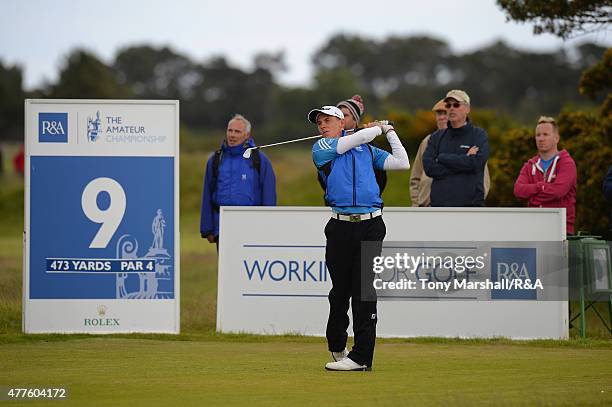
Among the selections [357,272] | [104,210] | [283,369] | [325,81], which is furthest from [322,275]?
[325,81]

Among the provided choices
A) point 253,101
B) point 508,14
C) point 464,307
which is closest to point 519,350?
point 464,307

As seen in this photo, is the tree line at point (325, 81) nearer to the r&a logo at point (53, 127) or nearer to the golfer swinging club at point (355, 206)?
the r&a logo at point (53, 127)

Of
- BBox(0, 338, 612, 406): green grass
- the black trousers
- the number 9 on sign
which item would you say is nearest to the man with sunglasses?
BBox(0, 338, 612, 406): green grass

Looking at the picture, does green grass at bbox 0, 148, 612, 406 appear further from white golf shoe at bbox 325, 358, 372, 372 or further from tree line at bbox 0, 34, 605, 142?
tree line at bbox 0, 34, 605, 142

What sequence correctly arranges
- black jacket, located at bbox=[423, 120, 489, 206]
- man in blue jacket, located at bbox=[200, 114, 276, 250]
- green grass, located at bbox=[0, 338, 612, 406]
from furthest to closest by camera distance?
1. man in blue jacket, located at bbox=[200, 114, 276, 250]
2. black jacket, located at bbox=[423, 120, 489, 206]
3. green grass, located at bbox=[0, 338, 612, 406]

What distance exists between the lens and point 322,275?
509 inches

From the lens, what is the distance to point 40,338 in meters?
12.5

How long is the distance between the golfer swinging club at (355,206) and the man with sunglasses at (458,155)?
333cm

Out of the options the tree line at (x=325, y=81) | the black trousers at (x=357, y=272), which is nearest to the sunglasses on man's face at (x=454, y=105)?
the black trousers at (x=357, y=272)

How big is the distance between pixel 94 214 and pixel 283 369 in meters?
4.02

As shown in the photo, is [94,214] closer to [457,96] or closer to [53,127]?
[53,127]

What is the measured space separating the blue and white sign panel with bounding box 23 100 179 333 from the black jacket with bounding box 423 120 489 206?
104 inches

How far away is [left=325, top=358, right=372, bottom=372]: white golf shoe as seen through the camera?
31.1 feet

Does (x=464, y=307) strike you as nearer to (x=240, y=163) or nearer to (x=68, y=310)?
(x=240, y=163)
